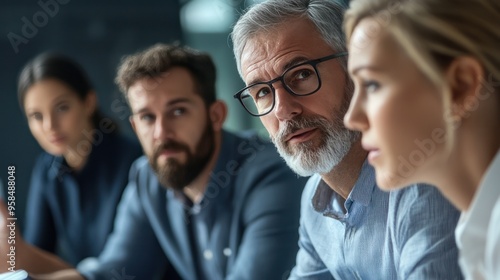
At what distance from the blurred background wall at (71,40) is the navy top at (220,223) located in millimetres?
183

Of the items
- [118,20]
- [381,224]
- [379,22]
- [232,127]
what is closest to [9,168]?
[118,20]

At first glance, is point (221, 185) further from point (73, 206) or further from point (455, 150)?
point (455, 150)

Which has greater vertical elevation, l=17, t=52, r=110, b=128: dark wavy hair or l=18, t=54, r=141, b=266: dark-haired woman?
l=17, t=52, r=110, b=128: dark wavy hair

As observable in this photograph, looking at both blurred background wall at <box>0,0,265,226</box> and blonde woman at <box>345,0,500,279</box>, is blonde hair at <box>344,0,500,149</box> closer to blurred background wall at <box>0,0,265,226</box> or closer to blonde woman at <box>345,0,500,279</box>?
blonde woman at <box>345,0,500,279</box>

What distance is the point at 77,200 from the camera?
150cm

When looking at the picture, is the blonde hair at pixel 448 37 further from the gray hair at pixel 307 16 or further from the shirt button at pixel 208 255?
the shirt button at pixel 208 255

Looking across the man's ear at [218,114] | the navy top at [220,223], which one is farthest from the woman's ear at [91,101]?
the man's ear at [218,114]

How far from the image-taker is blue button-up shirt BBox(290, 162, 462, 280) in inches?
29.8

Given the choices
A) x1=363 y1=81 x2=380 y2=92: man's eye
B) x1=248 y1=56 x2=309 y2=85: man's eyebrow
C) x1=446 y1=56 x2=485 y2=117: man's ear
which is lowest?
x1=248 y1=56 x2=309 y2=85: man's eyebrow

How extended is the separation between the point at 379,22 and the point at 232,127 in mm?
739

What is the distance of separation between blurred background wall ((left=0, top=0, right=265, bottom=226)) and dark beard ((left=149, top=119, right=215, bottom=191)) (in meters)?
0.14

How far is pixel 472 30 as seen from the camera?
59 cm

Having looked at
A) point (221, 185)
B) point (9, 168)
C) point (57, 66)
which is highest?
point (57, 66)

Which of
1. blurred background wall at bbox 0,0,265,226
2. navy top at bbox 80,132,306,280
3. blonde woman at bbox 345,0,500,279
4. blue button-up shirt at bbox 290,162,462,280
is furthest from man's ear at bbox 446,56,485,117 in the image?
blurred background wall at bbox 0,0,265,226
